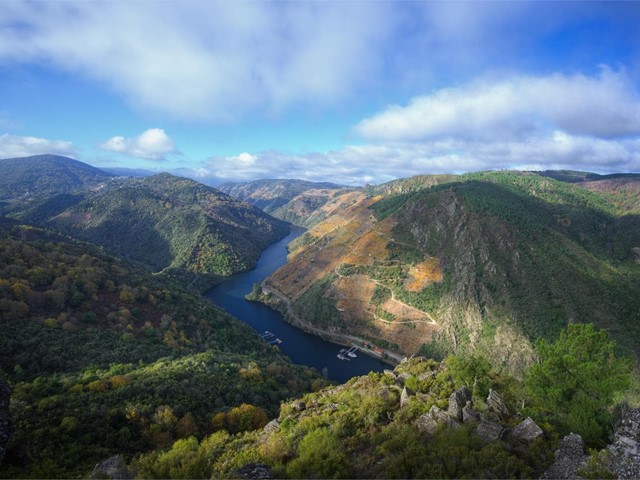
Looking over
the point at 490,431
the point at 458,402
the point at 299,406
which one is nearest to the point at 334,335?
the point at 299,406

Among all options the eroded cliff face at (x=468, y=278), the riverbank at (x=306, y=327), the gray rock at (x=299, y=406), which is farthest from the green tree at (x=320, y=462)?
the eroded cliff face at (x=468, y=278)

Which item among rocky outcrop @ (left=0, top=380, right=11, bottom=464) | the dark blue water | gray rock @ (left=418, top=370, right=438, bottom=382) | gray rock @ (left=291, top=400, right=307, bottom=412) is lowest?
the dark blue water

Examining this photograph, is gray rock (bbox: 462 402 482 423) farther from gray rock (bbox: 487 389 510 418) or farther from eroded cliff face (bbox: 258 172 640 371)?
eroded cliff face (bbox: 258 172 640 371)

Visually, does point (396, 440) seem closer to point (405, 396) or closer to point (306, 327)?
point (405, 396)

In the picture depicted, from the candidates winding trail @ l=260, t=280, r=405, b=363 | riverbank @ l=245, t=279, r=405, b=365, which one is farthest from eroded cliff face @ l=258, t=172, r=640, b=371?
riverbank @ l=245, t=279, r=405, b=365

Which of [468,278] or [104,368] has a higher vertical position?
[104,368]

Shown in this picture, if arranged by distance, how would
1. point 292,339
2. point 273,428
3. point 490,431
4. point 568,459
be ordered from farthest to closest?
1. point 292,339
2. point 273,428
3. point 490,431
4. point 568,459
